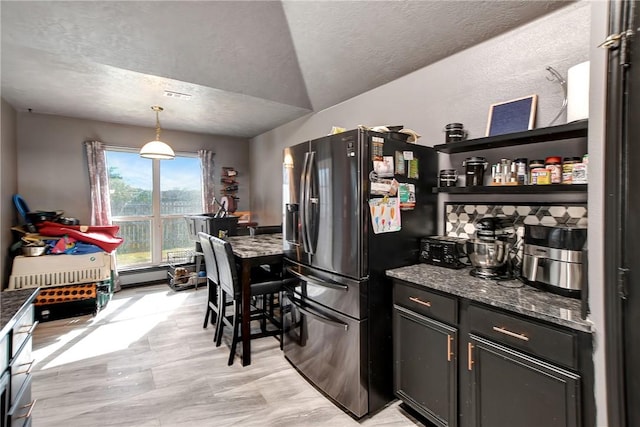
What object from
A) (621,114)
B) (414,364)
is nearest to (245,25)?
(621,114)

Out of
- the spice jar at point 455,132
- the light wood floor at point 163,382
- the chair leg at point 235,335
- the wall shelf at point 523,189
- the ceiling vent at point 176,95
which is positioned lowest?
the light wood floor at point 163,382

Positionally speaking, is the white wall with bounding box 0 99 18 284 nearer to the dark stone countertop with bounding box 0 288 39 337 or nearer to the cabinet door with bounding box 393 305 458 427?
the dark stone countertop with bounding box 0 288 39 337

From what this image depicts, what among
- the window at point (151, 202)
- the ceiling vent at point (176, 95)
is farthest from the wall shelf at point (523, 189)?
the window at point (151, 202)

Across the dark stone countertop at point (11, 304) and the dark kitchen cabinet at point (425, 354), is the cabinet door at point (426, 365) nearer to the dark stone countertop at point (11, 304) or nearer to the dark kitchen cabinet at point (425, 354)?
the dark kitchen cabinet at point (425, 354)

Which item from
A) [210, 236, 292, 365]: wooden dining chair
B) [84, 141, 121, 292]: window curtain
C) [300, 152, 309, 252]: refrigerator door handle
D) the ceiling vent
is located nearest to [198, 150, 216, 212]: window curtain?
[84, 141, 121, 292]: window curtain

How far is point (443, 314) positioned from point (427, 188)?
102cm

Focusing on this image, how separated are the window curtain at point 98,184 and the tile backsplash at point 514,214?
4.47 metres

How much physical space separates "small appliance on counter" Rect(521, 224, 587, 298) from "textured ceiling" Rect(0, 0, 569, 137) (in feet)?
4.84

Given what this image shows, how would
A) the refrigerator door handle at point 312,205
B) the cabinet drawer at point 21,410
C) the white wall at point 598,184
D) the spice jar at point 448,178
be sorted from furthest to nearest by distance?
the spice jar at point 448,178 < the refrigerator door handle at point 312,205 < the cabinet drawer at point 21,410 < the white wall at point 598,184

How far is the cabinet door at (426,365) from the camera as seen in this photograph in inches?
62.7

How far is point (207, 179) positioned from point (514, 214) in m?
4.68

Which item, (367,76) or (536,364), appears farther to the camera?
(367,76)

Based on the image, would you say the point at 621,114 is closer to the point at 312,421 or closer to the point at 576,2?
the point at 576,2

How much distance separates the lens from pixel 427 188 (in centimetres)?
227
